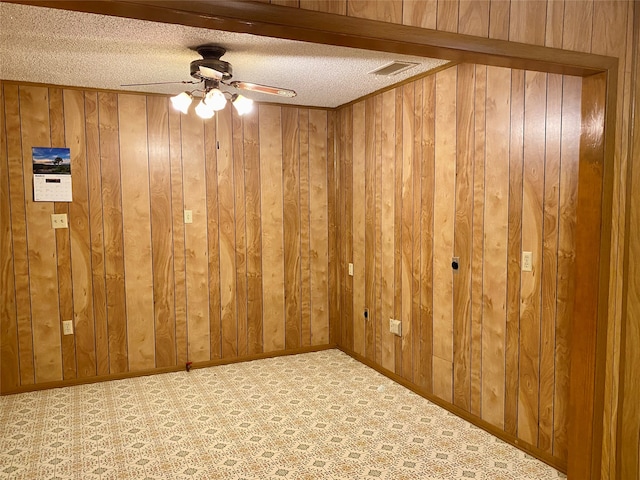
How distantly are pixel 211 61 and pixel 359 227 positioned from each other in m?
2.25

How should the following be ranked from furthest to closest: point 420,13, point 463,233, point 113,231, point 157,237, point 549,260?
point 157,237 → point 113,231 → point 463,233 → point 549,260 → point 420,13

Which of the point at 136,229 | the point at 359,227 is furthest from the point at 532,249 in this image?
the point at 136,229

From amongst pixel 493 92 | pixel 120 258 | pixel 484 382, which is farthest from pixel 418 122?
pixel 120 258

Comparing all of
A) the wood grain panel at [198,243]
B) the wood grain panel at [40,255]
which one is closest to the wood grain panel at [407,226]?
the wood grain panel at [198,243]

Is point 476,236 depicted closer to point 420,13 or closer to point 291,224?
point 420,13

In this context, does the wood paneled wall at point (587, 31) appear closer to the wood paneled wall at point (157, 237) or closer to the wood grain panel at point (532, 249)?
the wood grain panel at point (532, 249)

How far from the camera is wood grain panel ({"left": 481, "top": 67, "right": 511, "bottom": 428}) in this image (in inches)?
122

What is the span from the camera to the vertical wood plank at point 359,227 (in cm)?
462

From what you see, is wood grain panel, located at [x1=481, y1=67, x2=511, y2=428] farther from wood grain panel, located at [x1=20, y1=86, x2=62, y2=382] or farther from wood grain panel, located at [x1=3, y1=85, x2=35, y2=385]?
wood grain panel, located at [x1=3, y1=85, x2=35, y2=385]

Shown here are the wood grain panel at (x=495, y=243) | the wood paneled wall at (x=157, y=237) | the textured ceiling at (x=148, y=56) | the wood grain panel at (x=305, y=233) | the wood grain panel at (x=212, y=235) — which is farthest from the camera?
the wood grain panel at (x=305, y=233)

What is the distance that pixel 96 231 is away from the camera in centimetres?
423

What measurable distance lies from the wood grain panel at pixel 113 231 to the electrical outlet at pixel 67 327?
0.99 ft

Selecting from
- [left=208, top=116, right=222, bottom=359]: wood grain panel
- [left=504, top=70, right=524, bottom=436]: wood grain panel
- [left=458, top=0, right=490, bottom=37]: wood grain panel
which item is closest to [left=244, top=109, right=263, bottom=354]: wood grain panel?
[left=208, top=116, right=222, bottom=359]: wood grain panel

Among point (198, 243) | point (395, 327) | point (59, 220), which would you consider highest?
point (59, 220)
